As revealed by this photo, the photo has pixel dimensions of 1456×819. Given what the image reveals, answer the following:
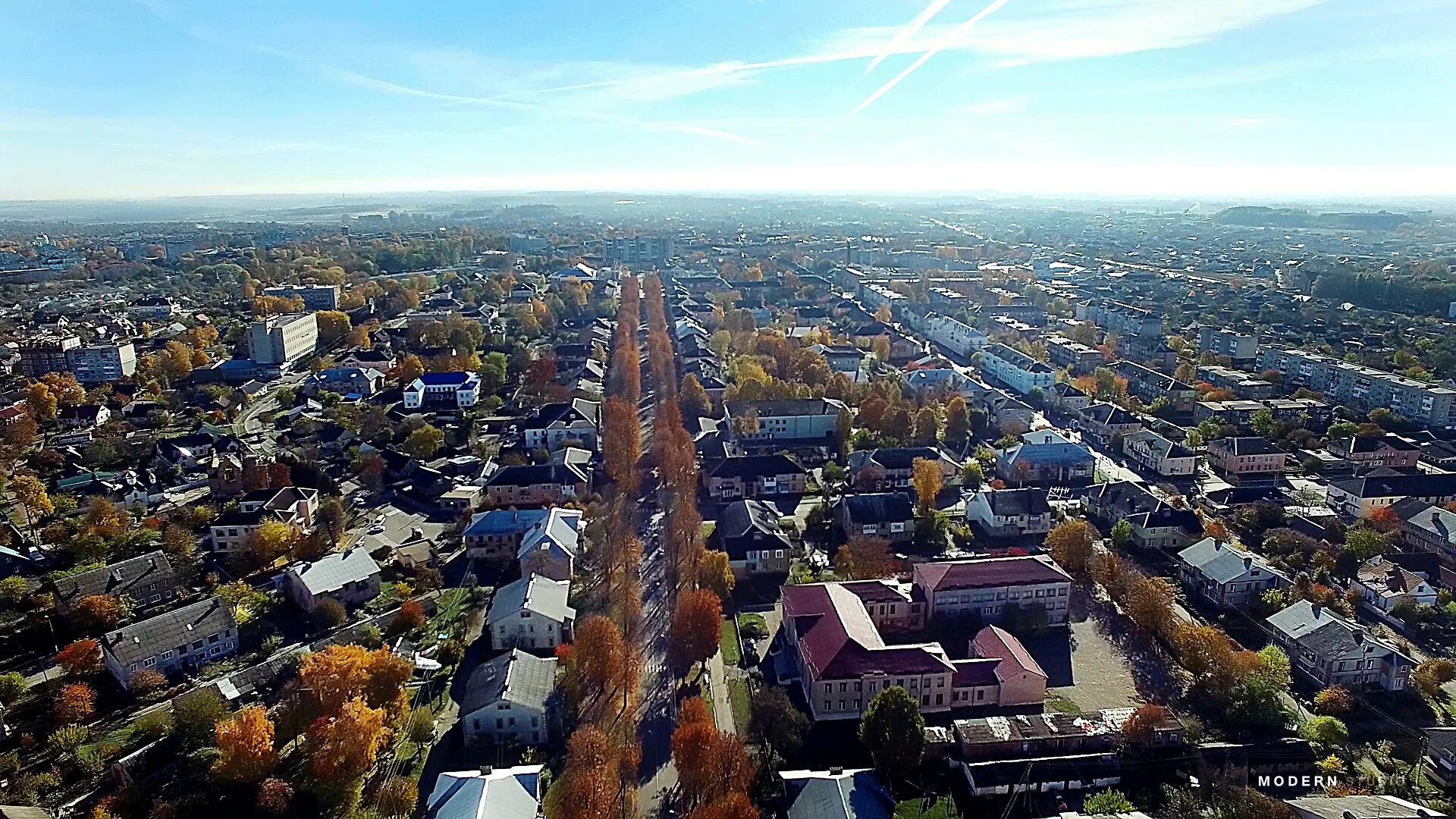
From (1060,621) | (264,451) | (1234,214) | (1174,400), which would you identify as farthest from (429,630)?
(1234,214)

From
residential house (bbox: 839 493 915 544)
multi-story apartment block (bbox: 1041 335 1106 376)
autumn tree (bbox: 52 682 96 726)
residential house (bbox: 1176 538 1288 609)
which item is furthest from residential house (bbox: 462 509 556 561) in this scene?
multi-story apartment block (bbox: 1041 335 1106 376)

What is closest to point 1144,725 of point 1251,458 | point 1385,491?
point 1385,491

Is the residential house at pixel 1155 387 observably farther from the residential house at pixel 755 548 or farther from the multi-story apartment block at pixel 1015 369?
the residential house at pixel 755 548

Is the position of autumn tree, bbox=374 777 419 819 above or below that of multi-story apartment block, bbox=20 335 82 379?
below

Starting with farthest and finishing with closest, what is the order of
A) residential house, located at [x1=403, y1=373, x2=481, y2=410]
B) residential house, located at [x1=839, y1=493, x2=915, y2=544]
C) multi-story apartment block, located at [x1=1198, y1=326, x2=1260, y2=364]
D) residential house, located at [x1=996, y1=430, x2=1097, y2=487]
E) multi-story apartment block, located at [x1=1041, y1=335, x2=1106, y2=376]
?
multi-story apartment block, located at [x1=1198, y1=326, x2=1260, y2=364] < multi-story apartment block, located at [x1=1041, y1=335, x2=1106, y2=376] < residential house, located at [x1=403, y1=373, x2=481, y2=410] < residential house, located at [x1=996, y1=430, x2=1097, y2=487] < residential house, located at [x1=839, y1=493, x2=915, y2=544]

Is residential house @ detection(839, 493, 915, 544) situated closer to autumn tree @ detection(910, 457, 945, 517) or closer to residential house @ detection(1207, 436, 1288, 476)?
autumn tree @ detection(910, 457, 945, 517)

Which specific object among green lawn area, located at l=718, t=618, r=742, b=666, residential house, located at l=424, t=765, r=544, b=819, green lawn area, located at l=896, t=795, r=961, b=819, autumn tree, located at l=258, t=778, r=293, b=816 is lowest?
green lawn area, located at l=896, t=795, r=961, b=819

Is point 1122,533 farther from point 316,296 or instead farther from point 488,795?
point 316,296

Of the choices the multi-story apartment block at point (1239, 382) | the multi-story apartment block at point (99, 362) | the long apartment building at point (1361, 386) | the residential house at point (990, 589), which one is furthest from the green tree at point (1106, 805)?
the multi-story apartment block at point (99, 362)

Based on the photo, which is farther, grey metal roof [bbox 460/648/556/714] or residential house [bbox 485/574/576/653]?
residential house [bbox 485/574/576/653]
